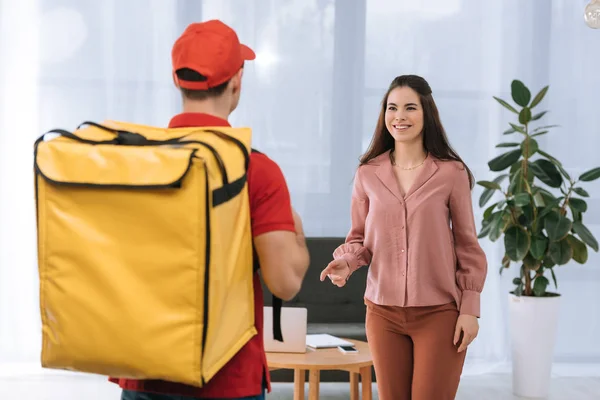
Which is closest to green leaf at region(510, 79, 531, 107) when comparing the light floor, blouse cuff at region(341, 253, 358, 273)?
the light floor

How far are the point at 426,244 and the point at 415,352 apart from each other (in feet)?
0.95

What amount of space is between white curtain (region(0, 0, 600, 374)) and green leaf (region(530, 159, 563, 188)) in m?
0.70

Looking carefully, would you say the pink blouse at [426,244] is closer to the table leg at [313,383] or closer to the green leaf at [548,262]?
the table leg at [313,383]

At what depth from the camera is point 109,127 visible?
4.18 feet

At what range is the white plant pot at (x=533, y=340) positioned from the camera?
4.29m

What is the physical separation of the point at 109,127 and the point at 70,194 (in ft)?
0.46

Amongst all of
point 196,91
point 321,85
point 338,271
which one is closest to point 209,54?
point 196,91

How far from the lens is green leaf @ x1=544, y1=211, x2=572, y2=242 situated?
410 cm

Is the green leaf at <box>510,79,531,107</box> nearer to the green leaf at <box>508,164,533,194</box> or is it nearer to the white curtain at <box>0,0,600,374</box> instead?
the green leaf at <box>508,164,533,194</box>

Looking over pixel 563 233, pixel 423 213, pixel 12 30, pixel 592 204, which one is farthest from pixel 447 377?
pixel 12 30

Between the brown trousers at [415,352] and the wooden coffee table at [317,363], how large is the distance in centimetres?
96

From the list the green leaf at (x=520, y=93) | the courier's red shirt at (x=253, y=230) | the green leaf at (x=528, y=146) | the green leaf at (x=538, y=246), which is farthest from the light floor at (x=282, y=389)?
the courier's red shirt at (x=253, y=230)

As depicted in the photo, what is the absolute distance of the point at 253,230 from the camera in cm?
128

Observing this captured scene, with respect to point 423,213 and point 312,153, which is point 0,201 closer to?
point 312,153
